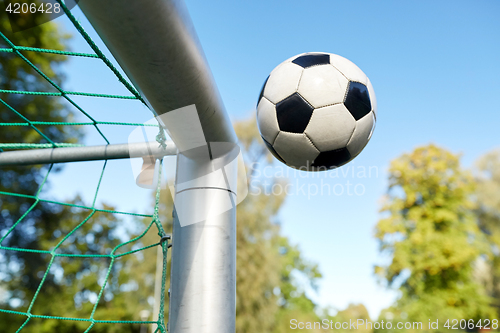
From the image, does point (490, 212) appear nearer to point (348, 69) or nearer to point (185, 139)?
point (348, 69)

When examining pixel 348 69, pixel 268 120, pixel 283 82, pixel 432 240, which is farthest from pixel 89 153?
pixel 432 240

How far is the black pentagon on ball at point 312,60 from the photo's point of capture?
1.83 metres

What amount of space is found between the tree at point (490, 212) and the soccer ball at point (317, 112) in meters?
15.0

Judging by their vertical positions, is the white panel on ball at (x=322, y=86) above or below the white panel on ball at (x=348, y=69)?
below

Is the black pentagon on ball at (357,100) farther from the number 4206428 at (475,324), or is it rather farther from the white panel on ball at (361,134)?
the number 4206428 at (475,324)

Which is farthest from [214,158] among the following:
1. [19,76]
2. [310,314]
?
[310,314]

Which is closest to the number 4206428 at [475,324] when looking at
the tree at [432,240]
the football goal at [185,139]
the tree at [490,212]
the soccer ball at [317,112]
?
the tree at [432,240]

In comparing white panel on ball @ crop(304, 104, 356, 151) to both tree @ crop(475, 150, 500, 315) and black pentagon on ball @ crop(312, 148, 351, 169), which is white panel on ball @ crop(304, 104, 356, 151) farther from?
tree @ crop(475, 150, 500, 315)

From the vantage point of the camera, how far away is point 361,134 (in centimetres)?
177

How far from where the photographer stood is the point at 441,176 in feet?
43.9

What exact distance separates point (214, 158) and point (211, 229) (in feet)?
1.12

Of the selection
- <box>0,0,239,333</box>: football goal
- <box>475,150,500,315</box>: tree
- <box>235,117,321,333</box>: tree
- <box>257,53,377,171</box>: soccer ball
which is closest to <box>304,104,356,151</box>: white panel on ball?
<box>257,53,377,171</box>: soccer ball

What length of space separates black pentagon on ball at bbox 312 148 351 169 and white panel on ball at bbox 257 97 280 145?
0.27 metres

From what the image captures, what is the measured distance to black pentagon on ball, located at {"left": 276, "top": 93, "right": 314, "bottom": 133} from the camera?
5.66 ft
